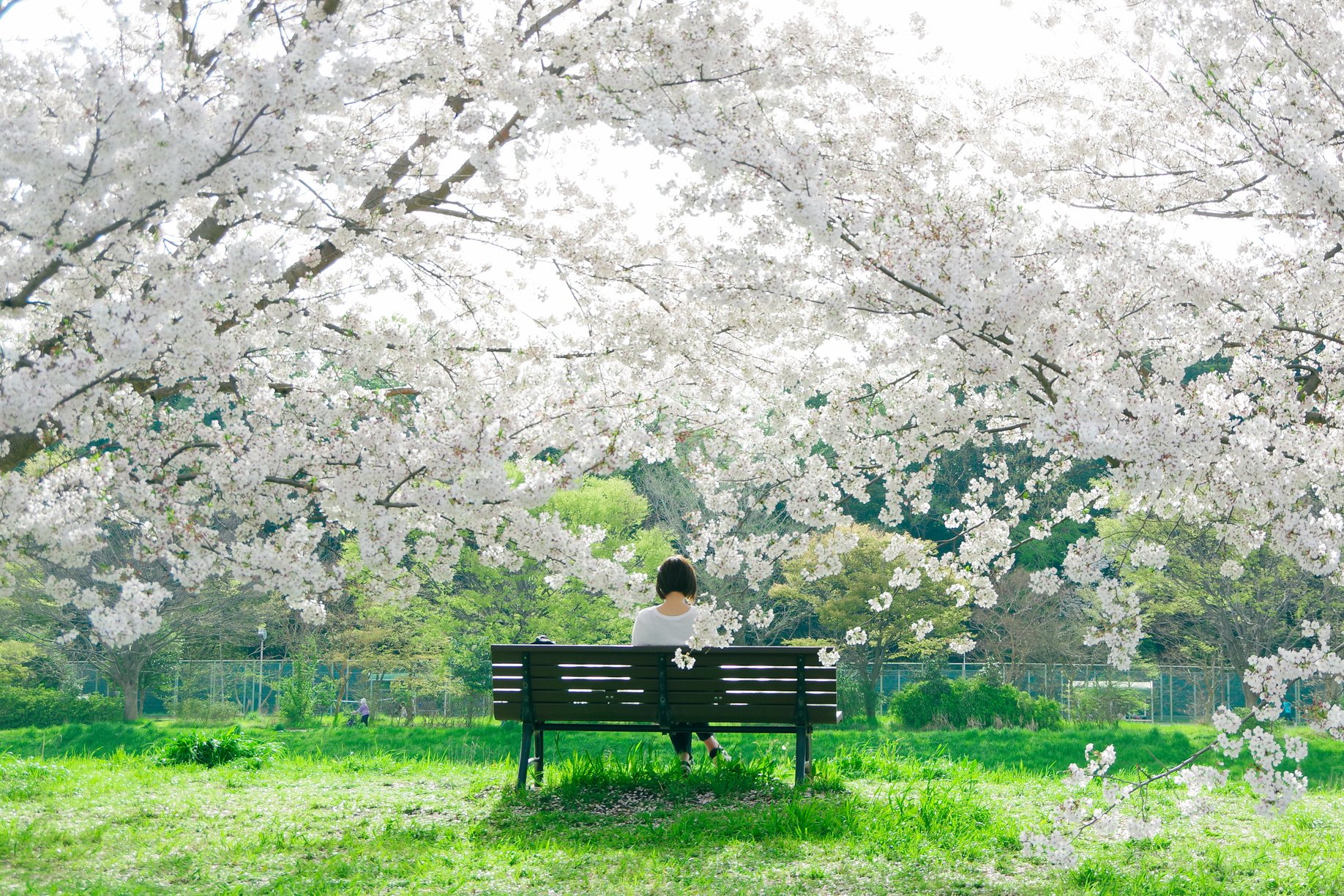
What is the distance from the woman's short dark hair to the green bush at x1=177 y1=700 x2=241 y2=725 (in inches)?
814

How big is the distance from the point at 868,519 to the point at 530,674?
2648 cm

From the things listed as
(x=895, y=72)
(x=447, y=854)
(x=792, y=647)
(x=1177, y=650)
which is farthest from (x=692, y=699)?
(x=1177, y=650)

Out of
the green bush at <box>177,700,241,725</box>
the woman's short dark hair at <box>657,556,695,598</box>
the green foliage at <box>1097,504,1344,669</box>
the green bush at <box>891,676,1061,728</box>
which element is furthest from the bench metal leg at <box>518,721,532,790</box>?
the green bush at <box>177,700,241,725</box>

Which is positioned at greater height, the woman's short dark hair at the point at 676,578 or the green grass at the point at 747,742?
the woman's short dark hair at the point at 676,578

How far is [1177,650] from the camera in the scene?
24.1 metres

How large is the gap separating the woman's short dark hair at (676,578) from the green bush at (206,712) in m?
20.7

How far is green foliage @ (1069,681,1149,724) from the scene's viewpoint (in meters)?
22.1

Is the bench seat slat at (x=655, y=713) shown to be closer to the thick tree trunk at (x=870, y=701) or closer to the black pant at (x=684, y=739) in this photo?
the black pant at (x=684, y=739)

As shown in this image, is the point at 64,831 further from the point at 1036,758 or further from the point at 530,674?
the point at 1036,758

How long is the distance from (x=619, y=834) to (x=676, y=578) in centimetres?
176

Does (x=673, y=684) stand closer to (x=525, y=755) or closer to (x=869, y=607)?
(x=525, y=755)

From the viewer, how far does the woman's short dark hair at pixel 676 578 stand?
6520 millimetres

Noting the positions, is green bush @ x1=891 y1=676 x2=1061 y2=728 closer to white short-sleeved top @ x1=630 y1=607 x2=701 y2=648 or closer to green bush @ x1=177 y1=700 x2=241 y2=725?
green bush @ x1=177 y1=700 x2=241 y2=725

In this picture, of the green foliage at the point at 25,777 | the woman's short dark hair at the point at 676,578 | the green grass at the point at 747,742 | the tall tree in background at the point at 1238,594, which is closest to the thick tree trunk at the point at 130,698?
the green grass at the point at 747,742
